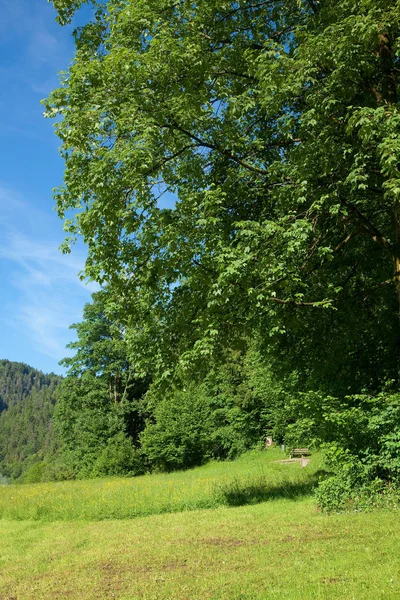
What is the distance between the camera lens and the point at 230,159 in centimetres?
1068

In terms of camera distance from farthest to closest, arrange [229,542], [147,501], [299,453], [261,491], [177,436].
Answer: [177,436] → [299,453] → [261,491] → [147,501] → [229,542]

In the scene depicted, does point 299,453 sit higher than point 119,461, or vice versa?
point 299,453

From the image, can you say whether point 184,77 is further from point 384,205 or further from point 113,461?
point 113,461

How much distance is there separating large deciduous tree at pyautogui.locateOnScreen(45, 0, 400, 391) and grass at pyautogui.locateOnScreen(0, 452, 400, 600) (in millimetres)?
3333

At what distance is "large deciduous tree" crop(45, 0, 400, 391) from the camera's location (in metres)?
8.69

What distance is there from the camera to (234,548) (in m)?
8.71

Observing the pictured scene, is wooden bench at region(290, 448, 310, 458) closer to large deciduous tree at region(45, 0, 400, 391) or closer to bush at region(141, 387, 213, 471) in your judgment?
bush at region(141, 387, 213, 471)

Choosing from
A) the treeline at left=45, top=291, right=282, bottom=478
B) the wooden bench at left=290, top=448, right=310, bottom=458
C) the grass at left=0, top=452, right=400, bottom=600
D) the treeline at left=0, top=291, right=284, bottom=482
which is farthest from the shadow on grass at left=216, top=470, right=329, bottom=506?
the treeline at left=45, top=291, right=282, bottom=478

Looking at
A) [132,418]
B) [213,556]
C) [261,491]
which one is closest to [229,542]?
[213,556]

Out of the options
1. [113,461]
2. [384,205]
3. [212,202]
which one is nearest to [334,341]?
[384,205]

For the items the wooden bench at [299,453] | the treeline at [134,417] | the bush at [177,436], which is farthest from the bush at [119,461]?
the wooden bench at [299,453]

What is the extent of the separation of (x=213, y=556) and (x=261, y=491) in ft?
25.0

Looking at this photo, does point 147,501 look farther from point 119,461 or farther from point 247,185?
point 119,461

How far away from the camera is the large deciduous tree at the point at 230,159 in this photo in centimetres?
869
